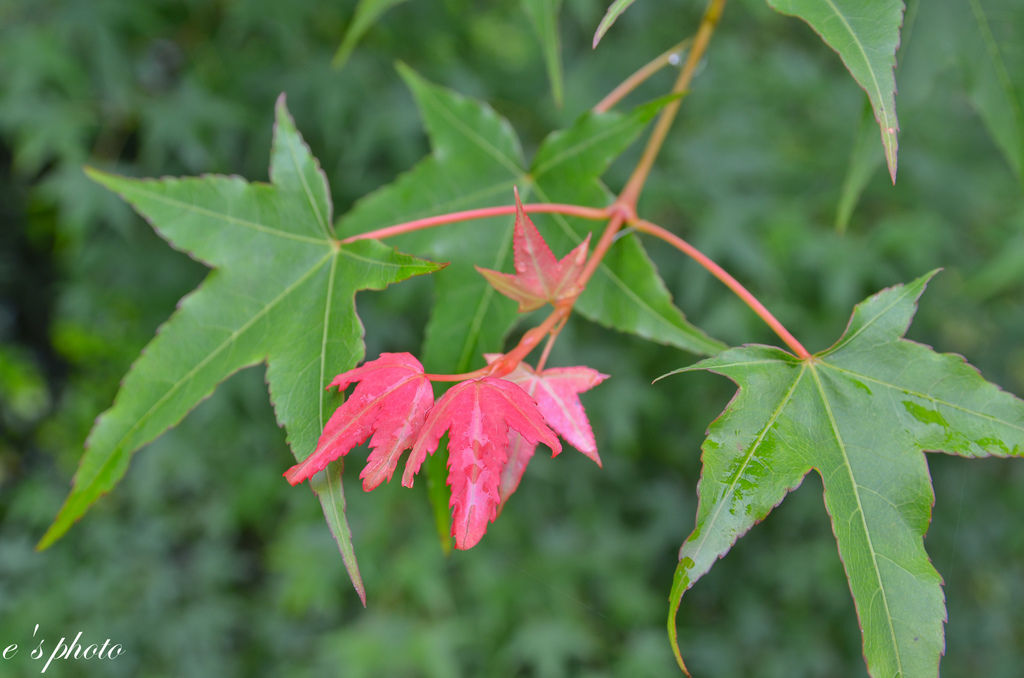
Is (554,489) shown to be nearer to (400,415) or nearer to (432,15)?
(432,15)

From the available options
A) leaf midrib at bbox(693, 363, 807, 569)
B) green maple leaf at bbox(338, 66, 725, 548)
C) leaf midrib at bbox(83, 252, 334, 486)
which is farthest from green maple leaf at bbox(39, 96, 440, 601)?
leaf midrib at bbox(693, 363, 807, 569)

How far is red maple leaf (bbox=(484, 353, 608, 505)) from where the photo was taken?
0.54 meters

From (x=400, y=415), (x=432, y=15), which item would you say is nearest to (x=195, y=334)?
(x=400, y=415)

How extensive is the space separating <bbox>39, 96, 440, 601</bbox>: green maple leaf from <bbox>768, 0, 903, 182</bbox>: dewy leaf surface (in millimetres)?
368

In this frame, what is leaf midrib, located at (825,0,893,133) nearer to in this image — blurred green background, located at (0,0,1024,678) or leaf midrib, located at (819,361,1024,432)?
leaf midrib, located at (819,361,1024,432)

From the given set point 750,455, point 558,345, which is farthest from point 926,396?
point 558,345

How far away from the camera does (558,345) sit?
1862 mm

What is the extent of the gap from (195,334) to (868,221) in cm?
213

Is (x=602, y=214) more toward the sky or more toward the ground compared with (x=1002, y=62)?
more toward the ground

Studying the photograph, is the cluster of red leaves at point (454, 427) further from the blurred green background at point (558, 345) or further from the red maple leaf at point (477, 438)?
the blurred green background at point (558, 345)

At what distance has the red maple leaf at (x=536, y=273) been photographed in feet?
1.87

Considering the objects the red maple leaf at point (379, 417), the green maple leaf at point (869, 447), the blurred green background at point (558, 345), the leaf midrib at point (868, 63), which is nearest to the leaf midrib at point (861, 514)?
the green maple leaf at point (869, 447)

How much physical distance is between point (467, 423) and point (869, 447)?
0.35 m

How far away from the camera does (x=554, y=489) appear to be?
88.3 inches
